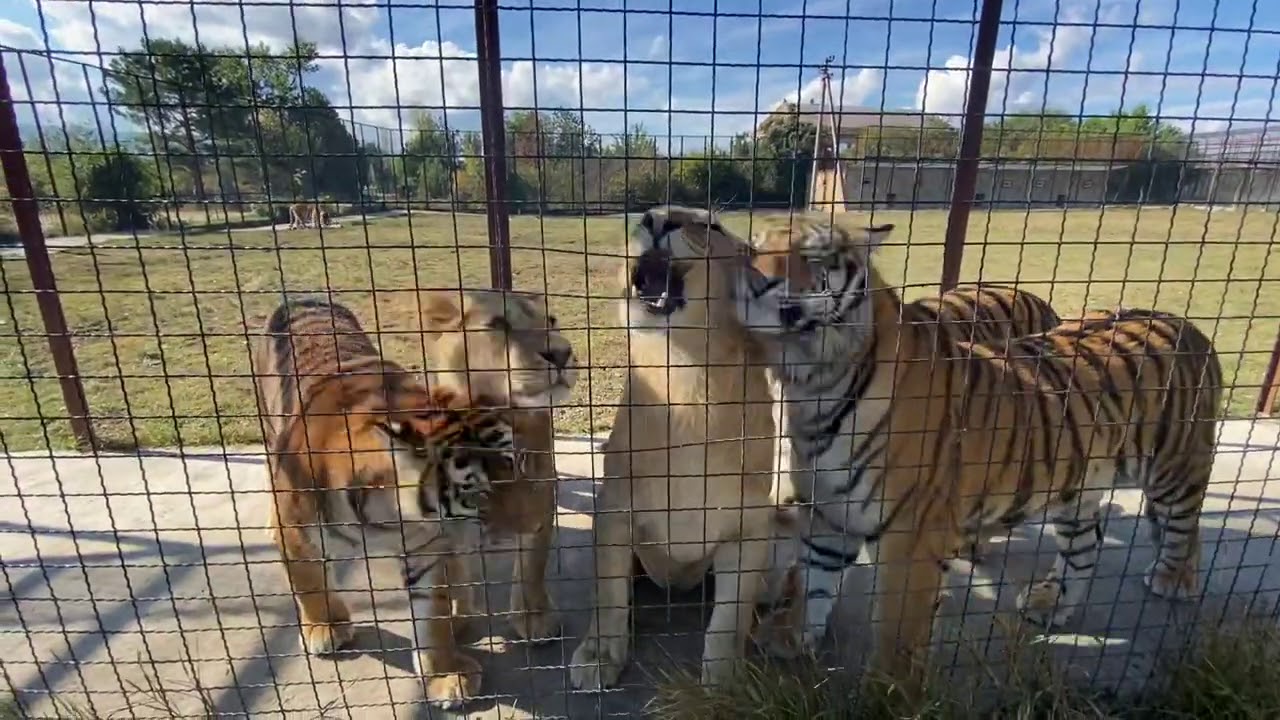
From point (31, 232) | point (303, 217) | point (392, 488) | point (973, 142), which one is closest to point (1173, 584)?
point (973, 142)

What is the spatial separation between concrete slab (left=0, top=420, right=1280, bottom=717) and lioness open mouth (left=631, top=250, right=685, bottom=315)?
46 centimetres

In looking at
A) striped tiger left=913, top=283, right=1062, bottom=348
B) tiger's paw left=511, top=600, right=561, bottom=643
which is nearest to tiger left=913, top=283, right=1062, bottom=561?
striped tiger left=913, top=283, right=1062, bottom=348

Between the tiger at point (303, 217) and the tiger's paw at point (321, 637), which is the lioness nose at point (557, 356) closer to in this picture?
the tiger at point (303, 217)

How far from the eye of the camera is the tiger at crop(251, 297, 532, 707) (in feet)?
6.22

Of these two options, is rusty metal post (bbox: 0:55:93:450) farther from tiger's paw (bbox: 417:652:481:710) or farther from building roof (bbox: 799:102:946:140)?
building roof (bbox: 799:102:946:140)

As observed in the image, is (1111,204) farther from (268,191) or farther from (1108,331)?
(268,191)

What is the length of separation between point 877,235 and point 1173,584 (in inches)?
65.5

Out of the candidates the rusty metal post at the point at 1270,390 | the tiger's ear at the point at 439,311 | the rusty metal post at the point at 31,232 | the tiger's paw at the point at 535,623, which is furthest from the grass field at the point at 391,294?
the tiger's paw at the point at 535,623

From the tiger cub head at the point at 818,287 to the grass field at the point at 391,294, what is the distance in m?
0.11

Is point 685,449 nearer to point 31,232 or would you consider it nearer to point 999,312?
point 999,312

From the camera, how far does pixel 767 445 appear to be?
2.14 meters

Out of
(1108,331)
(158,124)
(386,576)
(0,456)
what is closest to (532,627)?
(386,576)

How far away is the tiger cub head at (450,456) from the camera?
1869 millimetres

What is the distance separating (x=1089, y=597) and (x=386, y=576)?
2.33 meters
